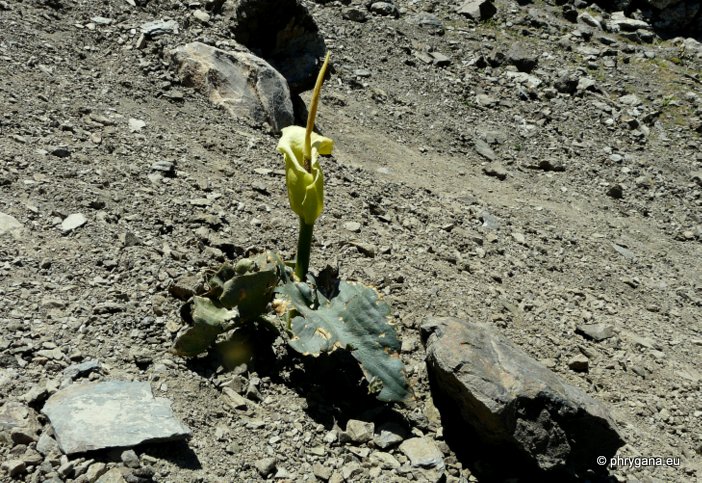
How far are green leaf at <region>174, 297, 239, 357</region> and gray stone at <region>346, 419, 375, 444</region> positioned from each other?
2.20 feet

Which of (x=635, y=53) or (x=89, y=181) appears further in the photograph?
(x=635, y=53)

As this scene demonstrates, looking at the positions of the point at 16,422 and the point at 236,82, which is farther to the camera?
the point at 236,82

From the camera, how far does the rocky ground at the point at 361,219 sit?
316cm

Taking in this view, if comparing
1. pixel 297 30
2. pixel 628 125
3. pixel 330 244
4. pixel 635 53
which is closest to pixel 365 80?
pixel 297 30

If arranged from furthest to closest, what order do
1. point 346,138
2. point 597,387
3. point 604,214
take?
point 604,214
point 346,138
point 597,387

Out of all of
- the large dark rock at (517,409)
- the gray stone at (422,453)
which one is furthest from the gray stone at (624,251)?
the gray stone at (422,453)

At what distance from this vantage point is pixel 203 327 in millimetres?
3184

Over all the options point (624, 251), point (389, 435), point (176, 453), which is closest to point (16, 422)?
point (176, 453)

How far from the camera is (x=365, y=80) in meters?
7.80

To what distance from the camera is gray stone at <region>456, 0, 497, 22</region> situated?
9625 millimetres

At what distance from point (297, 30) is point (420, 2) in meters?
3.37

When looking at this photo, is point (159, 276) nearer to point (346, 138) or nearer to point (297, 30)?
point (346, 138)

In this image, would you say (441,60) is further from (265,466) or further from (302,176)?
(265,466)

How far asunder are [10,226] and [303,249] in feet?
4.87
